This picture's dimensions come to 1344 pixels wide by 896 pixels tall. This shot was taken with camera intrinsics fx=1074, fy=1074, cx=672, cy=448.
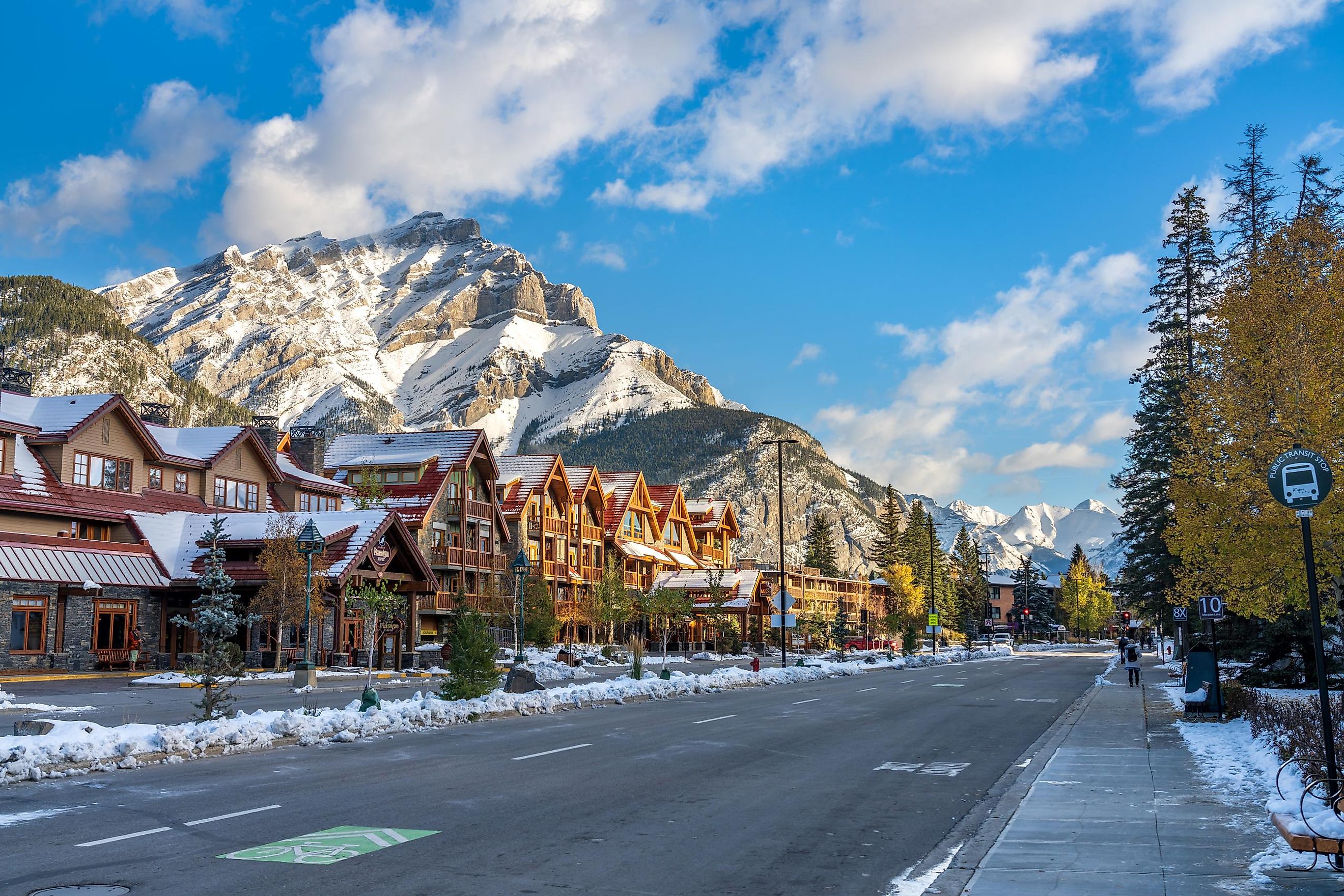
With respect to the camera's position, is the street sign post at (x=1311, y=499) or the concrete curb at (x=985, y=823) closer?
the concrete curb at (x=985, y=823)

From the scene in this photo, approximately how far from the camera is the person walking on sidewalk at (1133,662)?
3659cm

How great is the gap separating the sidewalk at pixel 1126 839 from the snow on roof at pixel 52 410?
39.3 m

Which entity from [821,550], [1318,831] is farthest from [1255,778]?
[821,550]

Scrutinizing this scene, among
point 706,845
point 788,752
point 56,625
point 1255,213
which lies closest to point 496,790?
point 706,845

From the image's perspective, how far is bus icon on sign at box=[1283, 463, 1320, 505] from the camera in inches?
400

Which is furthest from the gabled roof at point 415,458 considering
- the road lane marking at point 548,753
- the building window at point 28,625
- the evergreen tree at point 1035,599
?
the evergreen tree at point 1035,599

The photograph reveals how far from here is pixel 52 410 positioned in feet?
142

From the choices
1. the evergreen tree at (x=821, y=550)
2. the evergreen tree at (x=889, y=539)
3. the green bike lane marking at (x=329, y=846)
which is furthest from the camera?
the evergreen tree at (x=821, y=550)

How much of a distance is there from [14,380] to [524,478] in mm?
31134

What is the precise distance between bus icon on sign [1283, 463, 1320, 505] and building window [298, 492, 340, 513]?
50156mm

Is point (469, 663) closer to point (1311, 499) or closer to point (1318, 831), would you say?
point (1311, 499)

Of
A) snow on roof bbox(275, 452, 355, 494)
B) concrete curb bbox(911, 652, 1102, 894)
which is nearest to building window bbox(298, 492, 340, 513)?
snow on roof bbox(275, 452, 355, 494)

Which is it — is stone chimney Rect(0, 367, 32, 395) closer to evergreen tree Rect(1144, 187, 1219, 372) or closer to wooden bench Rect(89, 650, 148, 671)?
wooden bench Rect(89, 650, 148, 671)

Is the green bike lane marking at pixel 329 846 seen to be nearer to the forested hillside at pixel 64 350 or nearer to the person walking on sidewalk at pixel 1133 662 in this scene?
the person walking on sidewalk at pixel 1133 662
